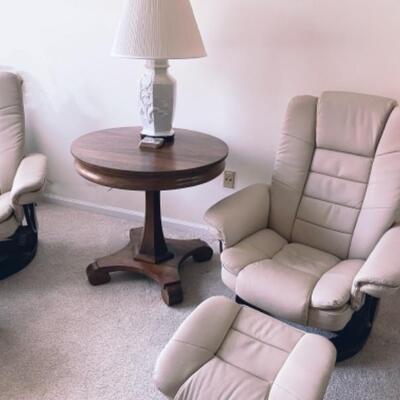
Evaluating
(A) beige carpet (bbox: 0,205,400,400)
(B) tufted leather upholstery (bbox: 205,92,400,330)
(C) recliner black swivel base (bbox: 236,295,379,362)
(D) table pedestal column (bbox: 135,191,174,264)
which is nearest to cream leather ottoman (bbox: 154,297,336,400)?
(A) beige carpet (bbox: 0,205,400,400)

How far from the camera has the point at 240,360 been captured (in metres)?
1.26

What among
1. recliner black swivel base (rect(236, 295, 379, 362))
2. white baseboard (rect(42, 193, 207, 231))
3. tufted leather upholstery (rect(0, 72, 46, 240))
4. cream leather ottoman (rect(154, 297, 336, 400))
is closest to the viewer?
cream leather ottoman (rect(154, 297, 336, 400))

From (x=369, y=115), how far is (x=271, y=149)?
0.59 m

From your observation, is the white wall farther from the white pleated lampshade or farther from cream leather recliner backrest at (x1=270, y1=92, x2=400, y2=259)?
the white pleated lampshade

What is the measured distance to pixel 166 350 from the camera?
1.27m

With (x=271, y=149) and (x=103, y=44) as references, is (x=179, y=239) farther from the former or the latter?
(x=103, y=44)

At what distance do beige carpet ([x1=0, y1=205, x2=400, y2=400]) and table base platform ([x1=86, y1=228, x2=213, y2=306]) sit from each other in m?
0.06

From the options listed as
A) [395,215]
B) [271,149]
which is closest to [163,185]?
[271,149]

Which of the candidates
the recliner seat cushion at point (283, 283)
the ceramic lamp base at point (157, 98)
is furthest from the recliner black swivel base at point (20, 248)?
the recliner seat cushion at point (283, 283)

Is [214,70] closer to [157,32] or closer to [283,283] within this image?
[157,32]

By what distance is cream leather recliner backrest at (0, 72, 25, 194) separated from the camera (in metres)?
2.21

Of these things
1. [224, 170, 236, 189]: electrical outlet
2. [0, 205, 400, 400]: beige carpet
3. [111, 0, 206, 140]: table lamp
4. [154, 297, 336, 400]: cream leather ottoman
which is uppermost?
[111, 0, 206, 140]: table lamp

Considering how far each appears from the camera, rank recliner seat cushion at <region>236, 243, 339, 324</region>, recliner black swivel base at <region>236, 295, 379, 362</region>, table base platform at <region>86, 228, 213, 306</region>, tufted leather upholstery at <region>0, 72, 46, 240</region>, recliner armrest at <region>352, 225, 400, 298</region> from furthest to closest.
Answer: tufted leather upholstery at <region>0, 72, 46, 240</region>
table base platform at <region>86, 228, 213, 306</region>
recliner black swivel base at <region>236, 295, 379, 362</region>
recliner seat cushion at <region>236, 243, 339, 324</region>
recliner armrest at <region>352, 225, 400, 298</region>

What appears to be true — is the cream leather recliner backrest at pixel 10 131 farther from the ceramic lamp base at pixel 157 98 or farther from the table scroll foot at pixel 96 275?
the ceramic lamp base at pixel 157 98
